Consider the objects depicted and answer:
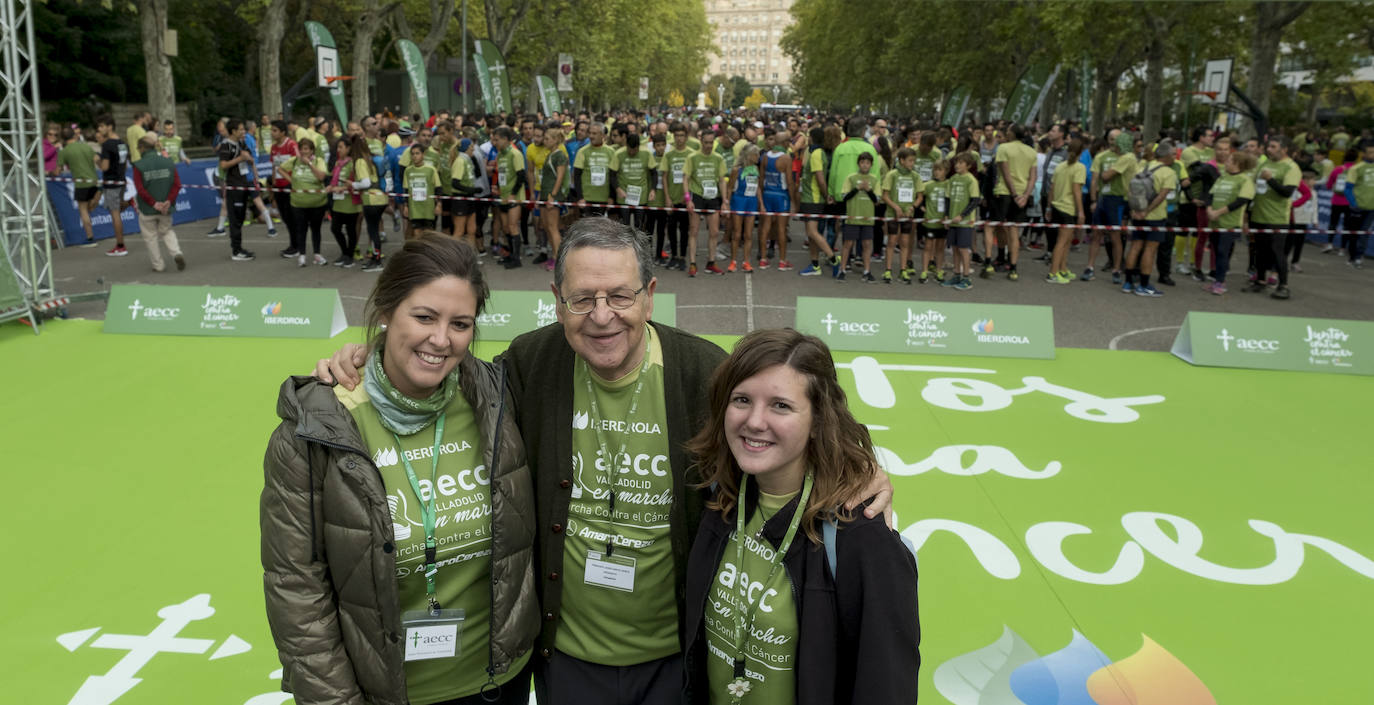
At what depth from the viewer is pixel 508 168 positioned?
1402 cm

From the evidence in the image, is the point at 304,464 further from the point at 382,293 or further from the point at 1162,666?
the point at 1162,666

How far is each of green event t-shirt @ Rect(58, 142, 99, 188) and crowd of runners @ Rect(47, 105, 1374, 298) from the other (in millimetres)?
33

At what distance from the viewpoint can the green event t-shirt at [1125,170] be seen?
13.7m

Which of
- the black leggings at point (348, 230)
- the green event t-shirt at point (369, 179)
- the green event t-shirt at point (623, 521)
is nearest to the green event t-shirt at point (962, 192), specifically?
the green event t-shirt at point (369, 179)

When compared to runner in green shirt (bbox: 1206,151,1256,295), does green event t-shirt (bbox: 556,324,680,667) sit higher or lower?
lower

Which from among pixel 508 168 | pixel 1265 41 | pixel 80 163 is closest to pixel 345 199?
pixel 508 168

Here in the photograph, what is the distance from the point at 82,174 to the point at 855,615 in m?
17.0

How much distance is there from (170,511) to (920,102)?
2922 inches

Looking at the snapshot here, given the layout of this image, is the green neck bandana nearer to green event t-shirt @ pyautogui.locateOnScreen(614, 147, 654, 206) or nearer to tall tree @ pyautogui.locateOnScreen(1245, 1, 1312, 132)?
green event t-shirt @ pyautogui.locateOnScreen(614, 147, 654, 206)

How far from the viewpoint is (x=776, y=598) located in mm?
2262

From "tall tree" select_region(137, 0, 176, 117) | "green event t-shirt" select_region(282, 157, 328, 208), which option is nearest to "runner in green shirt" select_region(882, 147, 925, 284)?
"green event t-shirt" select_region(282, 157, 328, 208)

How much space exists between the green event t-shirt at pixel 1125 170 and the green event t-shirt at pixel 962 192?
243 centimetres

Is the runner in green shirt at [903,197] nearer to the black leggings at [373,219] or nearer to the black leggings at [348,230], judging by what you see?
the black leggings at [373,219]

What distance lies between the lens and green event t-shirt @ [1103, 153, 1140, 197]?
44.9 feet
